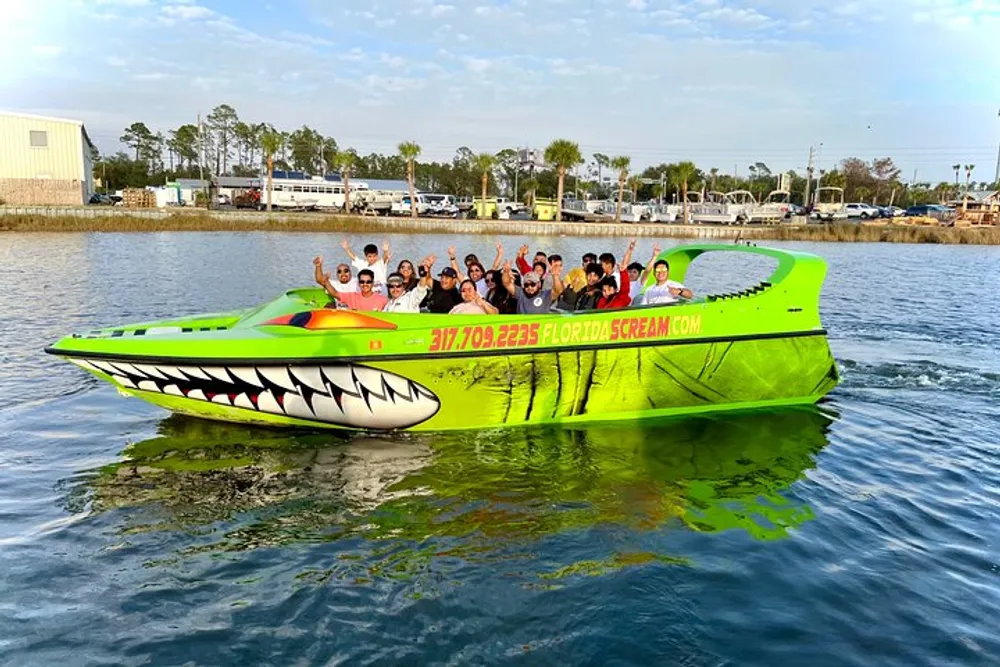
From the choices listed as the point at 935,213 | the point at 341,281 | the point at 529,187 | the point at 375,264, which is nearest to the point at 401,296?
the point at 341,281

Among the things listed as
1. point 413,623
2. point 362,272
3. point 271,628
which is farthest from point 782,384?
point 271,628

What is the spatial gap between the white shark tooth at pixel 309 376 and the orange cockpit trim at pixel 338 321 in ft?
1.49

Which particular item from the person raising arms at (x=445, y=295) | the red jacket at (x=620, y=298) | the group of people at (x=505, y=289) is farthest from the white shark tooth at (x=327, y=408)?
the red jacket at (x=620, y=298)

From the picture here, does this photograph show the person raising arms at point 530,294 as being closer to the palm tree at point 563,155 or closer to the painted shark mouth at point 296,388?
the painted shark mouth at point 296,388

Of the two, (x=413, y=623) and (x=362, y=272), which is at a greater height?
(x=362, y=272)

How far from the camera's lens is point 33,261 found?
23.4 metres

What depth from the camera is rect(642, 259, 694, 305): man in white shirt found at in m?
8.44

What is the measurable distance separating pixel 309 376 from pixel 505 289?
2.64 meters

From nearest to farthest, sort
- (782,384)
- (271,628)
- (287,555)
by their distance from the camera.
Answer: (271,628) < (287,555) < (782,384)

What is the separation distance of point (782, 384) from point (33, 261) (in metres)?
23.9

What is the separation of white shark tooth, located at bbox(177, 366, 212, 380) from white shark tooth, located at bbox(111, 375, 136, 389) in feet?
1.98

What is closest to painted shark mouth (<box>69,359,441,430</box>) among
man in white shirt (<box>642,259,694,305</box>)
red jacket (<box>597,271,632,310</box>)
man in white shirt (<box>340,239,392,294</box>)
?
man in white shirt (<box>340,239,392,294</box>)

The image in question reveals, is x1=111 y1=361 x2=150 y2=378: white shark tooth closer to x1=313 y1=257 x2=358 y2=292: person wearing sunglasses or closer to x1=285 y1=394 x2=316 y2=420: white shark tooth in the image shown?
x1=285 y1=394 x2=316 y2=420: white shark tooth

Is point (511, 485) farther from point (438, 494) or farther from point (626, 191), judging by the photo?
point (626, 191)
